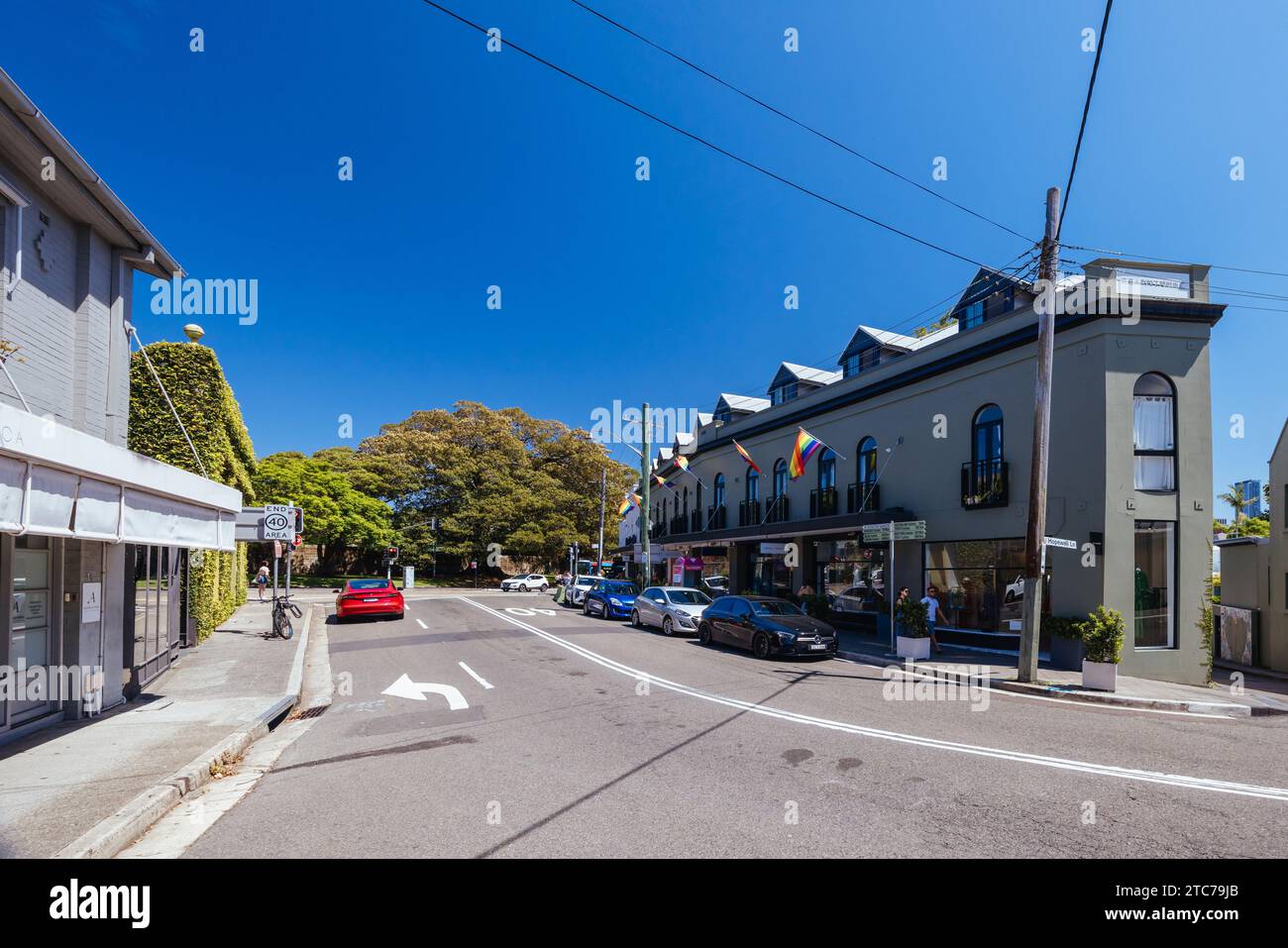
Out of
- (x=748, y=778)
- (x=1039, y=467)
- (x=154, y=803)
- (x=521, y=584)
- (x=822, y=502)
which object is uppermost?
(x=1039, y=467)

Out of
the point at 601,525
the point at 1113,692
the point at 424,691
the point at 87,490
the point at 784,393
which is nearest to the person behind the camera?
the point at 87,490

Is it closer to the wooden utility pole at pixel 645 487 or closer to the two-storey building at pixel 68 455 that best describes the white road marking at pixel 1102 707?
the two-storey building at pixel 68 455

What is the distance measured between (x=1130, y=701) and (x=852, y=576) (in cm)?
1069

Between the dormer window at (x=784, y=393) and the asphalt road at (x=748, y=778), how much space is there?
1762cm

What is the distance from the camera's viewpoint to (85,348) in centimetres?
841

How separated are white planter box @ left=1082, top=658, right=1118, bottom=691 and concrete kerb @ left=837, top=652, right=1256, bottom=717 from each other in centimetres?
27

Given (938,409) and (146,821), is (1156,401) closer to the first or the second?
(938,409)

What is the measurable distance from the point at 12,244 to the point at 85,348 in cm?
152

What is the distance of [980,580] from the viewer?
17.1 meters

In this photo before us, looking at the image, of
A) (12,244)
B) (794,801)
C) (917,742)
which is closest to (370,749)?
(794,801)

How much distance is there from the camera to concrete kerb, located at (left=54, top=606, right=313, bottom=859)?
460 centimetres

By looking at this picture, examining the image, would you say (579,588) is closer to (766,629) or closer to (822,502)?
(822,502)

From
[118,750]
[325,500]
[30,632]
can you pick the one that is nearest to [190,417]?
[30,632]

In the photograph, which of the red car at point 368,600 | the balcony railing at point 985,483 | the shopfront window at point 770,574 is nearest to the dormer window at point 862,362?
the balcony railing at point 985,483
